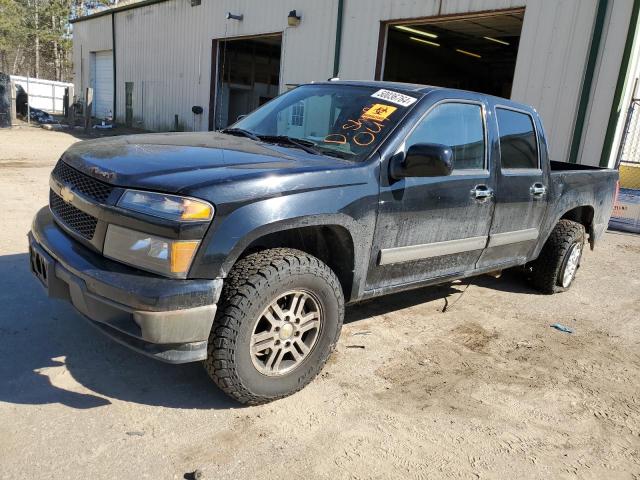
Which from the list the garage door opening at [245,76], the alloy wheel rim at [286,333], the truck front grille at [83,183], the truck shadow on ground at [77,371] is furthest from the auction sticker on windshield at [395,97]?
the garage door opening at [245,76]

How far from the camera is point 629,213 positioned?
9008mm

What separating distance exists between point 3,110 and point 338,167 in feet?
64.4

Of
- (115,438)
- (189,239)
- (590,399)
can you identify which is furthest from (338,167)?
(590,399)

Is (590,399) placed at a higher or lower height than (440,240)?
lower

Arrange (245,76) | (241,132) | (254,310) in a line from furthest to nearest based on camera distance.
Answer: (245,76) < (241,132) < (254,310)

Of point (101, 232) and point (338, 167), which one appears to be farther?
point (338, 167)

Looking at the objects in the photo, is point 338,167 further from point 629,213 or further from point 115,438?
point 629,213

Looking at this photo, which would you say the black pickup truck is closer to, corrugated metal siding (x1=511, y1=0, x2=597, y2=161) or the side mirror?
the side mirror

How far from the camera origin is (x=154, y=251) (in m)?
2.47

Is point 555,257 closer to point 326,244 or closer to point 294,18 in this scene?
point 326,244

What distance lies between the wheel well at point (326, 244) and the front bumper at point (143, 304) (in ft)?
1.93

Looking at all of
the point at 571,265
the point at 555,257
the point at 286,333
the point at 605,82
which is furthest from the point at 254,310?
the point at 605,82

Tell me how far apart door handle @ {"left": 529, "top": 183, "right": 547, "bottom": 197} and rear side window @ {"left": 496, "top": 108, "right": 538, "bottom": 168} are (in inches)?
6.7

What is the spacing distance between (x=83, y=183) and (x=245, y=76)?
20125 mm
